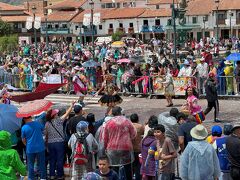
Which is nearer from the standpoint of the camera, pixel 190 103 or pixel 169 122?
pixel 169 122

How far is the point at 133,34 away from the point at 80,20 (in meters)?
10.6

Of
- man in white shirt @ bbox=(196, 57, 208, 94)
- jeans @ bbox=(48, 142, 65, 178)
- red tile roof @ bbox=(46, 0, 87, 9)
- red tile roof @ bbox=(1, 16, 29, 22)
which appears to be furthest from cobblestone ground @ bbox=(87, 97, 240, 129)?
red tile roof @ bbox=(1, 16, 29, 22)

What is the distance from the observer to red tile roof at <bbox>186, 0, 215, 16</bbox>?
315 feet

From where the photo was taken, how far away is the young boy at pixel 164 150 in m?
9.84

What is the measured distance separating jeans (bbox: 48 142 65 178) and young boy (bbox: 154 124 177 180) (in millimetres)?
2671

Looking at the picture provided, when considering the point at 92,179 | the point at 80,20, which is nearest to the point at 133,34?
the point at 80,20

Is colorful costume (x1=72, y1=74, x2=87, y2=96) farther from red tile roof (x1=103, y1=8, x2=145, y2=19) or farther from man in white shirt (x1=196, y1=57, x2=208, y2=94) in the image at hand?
red tile roof (x1=103, y1=8, x2=145, y2=19)

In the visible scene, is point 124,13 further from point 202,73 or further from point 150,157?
point 150,157

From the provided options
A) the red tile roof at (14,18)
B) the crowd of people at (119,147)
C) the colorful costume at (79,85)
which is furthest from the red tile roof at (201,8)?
the crowd of people at (119,147)

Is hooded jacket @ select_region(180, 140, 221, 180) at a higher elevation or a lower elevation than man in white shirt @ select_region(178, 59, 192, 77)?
lower

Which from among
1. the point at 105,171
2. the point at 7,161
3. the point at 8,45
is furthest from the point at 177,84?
the point at 8,45

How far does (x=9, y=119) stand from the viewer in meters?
12.2

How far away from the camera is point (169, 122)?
36.2ft

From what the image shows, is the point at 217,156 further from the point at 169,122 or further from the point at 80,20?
the point at 80,20
